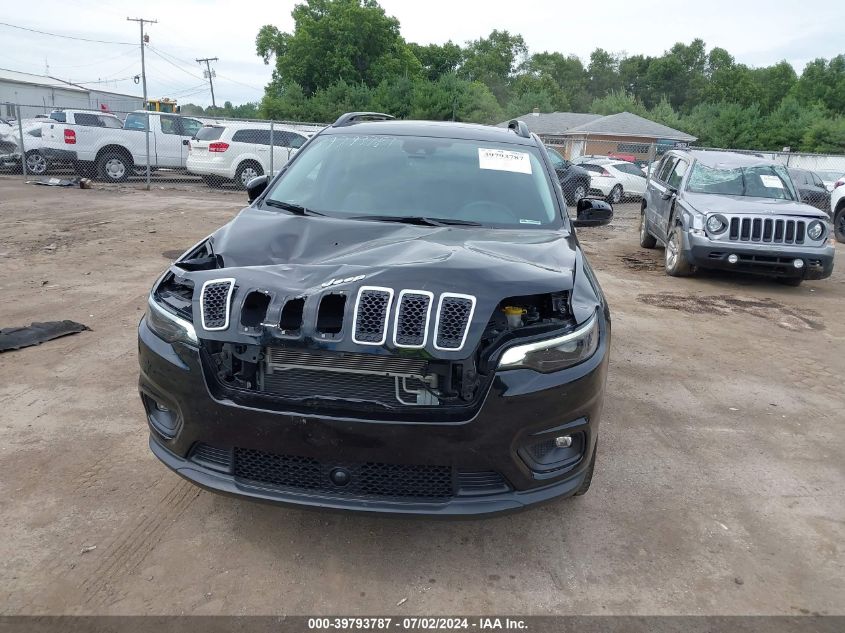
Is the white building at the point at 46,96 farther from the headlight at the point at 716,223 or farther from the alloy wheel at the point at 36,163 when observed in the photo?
the headlight at the point at 716,223

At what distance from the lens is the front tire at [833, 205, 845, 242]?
1354 centimetres

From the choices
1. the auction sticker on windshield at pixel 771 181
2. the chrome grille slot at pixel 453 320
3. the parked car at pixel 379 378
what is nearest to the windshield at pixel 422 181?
the parked car at pixel 379 378

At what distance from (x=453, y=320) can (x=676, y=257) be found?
7446 mm

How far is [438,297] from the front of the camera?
7.94 ft

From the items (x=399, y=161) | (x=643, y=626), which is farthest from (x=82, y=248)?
(x=643, y=626)

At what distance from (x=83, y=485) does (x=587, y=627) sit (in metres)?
2.40

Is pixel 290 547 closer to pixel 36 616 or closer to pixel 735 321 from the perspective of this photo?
pixel 36 616

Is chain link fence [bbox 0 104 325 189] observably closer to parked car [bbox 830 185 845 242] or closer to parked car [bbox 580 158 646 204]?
parked car [bbox 580 158 646 204]

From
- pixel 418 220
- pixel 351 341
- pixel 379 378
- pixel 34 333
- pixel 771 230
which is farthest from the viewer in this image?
pixel 771 230

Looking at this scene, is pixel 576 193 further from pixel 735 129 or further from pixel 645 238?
pixel 735 129

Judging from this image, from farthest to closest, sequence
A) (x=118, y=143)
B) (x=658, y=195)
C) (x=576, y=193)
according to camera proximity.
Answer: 1. (x=576, y=193)
2. (x=118, y=143)
3. (x=658, y=195)

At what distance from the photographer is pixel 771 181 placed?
30.0 feet

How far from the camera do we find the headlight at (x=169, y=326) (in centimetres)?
257

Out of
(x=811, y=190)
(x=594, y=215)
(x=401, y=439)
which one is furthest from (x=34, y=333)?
(x=811, y=190)
